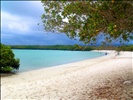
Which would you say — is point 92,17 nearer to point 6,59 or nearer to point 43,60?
point 6,59

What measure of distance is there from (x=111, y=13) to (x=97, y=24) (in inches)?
18.8

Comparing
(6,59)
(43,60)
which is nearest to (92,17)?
(6,59)

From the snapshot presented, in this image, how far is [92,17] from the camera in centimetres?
548

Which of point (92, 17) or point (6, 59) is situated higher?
point (92, 17)

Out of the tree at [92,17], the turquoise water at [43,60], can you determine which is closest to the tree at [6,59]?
the turquoise water at [43,60]

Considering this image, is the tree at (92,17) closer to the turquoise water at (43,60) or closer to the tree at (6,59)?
the tree at (6,59)

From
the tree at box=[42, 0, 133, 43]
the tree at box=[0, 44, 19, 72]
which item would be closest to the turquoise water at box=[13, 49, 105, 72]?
the tree at box=[0, 44, 19, 72]

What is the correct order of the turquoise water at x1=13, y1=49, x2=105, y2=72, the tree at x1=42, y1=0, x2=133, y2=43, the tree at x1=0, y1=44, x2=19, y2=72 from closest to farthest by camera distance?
the tree at x1=42, y1=0, x2=133, y2=43 → the tree at x1=0, y1=44, x2=19, y2=72 → the turquoise water at x1=13, y1=49, x2=105, y2=72

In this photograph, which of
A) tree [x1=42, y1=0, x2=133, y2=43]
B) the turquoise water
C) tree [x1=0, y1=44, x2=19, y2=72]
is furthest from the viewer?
the turquoise water

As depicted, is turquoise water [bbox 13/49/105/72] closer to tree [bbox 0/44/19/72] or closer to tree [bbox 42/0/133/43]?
tree [bbox 0/44/19/72]

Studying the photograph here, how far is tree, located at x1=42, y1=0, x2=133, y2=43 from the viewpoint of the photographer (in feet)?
16.8

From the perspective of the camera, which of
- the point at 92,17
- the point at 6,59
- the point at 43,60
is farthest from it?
the point at 43,60

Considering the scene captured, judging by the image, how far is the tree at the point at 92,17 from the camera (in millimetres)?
5112

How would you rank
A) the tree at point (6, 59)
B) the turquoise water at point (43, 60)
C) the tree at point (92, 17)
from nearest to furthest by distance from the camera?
the tree at point (92, 17)
the tree at point (6, 59)
the turquoise water at point (43, 60)
